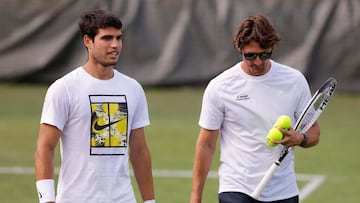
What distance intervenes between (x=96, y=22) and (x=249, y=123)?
141 cm

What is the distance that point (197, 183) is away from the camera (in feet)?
24.7

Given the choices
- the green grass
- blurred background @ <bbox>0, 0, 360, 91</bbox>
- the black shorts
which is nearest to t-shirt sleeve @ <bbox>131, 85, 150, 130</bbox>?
the black shorts

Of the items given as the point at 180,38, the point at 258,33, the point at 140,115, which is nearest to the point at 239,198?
the point at 140,115

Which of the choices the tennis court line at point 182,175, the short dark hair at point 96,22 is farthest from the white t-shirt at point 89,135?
the tennis court line at point 182,175

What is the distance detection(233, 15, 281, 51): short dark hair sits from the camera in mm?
7289

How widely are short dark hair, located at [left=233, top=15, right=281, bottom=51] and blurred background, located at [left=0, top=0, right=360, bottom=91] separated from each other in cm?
1334

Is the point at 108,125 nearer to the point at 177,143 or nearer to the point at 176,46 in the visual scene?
the point at 177,143

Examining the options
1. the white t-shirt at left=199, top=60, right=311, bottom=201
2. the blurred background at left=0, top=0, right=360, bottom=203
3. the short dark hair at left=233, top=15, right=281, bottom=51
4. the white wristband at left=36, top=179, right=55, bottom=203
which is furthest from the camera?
the blurred background at left=0, top=0, right=360, bottom=203

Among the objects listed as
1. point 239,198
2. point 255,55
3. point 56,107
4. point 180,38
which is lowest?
point 239,198

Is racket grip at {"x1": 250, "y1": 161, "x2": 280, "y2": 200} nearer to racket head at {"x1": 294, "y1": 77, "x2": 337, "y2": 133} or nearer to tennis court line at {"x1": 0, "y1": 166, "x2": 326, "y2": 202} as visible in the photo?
racket head at {"x1": 294, "y1": 77, "x2": 337, "y2": 133}

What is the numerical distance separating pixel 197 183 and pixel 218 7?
13.8 m

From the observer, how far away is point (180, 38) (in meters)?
21.2

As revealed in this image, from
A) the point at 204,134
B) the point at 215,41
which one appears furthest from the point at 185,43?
the point at 204,134

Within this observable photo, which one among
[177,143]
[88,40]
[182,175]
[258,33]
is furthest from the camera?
[177,143]
